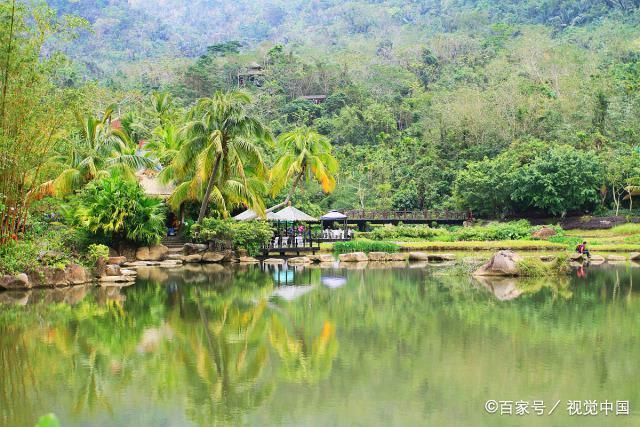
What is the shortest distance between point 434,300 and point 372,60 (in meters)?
73.5

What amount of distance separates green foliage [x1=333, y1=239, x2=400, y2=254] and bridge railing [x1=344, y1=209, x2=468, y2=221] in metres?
10.4

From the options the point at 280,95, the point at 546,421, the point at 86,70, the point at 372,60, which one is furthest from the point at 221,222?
the point at 86,70

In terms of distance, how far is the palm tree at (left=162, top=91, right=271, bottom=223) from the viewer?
31.5 meters

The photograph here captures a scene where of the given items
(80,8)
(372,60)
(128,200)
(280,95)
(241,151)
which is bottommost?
(128,200)

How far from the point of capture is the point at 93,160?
34.1 metres

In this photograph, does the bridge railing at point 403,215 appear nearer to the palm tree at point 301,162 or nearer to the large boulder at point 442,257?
the palm tree at point 301,162

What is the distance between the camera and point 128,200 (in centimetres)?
2958

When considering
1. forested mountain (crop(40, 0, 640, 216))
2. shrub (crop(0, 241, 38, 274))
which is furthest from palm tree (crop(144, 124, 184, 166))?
forested mountain (crop(40, 0, 640, 216))

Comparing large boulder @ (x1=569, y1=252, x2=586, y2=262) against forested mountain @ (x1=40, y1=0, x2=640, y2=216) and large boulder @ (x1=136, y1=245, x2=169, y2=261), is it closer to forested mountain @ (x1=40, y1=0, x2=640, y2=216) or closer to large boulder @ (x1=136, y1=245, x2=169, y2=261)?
forested mountain @ (x1=40, y1=0, x2=640, y2=216)

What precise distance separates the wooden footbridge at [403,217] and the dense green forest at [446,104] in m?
1.46

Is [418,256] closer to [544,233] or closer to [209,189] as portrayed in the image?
[209,189]

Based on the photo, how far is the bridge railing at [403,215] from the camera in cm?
4600

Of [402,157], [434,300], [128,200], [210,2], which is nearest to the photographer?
[434,300]

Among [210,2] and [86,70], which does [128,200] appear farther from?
[210,2]
